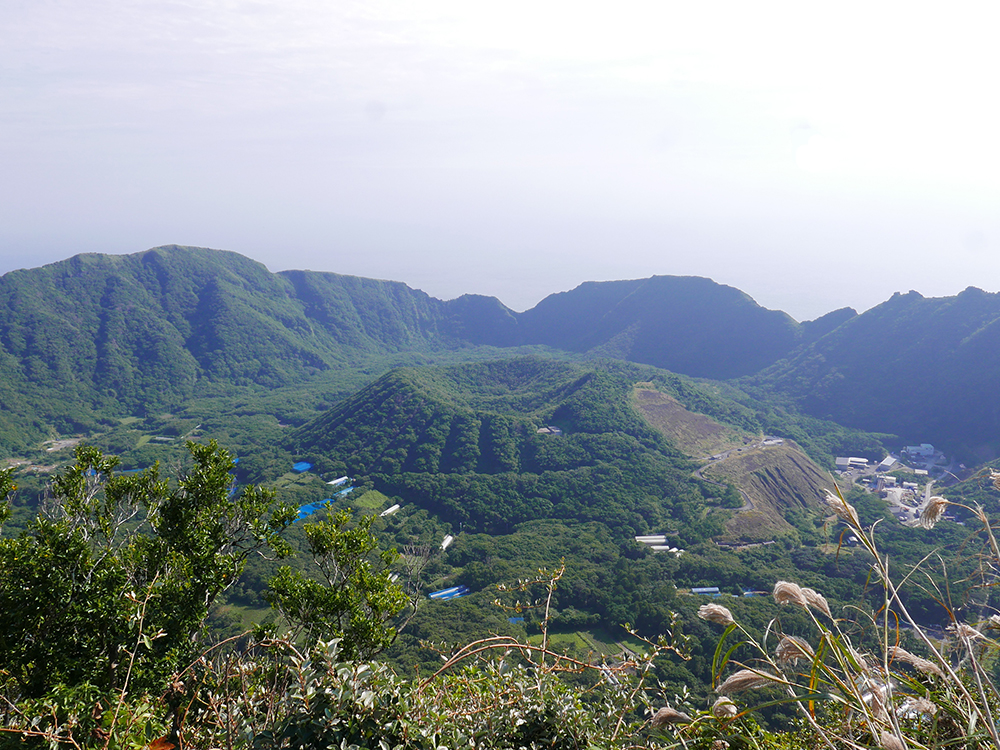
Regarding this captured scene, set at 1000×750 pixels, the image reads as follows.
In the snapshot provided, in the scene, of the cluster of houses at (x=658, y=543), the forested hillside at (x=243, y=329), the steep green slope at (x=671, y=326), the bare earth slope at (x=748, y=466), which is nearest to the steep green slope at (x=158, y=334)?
the forested hillside at (x=243, y=329)

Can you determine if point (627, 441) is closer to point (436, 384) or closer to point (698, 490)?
point (698, 490)

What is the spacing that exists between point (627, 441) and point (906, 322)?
5447cm

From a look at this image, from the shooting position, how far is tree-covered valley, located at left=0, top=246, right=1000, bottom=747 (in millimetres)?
4945

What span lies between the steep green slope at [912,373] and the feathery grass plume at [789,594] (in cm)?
6883

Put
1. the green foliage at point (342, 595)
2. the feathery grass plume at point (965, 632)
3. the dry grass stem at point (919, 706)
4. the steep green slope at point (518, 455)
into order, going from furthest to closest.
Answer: the steep green slope at point (518, 455), the green foliage at point (342, 595), the dry grass stem at point (919, 706), the feathery grass plume at point (965, 632)

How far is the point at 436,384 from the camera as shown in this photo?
71438 mm

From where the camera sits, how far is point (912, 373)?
68.9 metres

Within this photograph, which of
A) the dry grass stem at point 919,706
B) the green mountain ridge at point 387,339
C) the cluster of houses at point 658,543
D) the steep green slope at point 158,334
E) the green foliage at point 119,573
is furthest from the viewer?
the steep green slope at point 158,334

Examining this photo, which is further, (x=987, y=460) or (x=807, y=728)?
(x=987, y=460)

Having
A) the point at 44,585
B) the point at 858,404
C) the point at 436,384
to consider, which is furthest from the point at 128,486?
the point at 858,404

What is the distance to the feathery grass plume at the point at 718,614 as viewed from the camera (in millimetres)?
2404

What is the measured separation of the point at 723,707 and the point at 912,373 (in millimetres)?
85000

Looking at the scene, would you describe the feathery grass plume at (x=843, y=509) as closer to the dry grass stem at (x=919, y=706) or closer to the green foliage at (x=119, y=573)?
the dry grass stem at (x=919, y=706)

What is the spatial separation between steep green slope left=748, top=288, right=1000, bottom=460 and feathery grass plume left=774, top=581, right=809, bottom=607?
68829 millimetres
